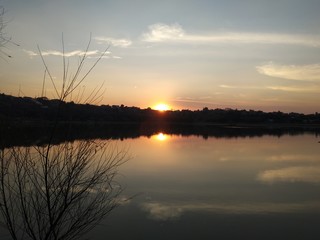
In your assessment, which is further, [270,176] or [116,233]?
[270,176]

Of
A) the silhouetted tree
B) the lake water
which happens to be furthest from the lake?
the silhouetted tree


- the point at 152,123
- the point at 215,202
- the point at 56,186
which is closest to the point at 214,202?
the point at 215,202

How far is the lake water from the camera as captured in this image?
336 inches

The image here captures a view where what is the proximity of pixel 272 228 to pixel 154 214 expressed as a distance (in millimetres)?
2867

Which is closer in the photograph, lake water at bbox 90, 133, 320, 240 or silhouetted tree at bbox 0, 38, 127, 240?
silhouetted tree at bbox 0, 38, 127, 240

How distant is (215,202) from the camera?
1107 cm

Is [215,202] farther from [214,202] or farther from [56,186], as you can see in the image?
[56,186]

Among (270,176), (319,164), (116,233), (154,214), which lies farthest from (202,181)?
(319,164)

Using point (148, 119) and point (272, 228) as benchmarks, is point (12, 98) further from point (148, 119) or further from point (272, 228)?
point (148, 119)

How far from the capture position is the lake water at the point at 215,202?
855 centimetres

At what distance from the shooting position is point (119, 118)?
83.1 metres

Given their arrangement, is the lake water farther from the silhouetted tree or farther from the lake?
the silhouetted tree

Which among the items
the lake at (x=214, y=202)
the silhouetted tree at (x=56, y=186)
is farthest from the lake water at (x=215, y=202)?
the silhouetted tree at (x=56, y=186)

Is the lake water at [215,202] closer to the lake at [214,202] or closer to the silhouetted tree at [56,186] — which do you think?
the lake at [214,202]
